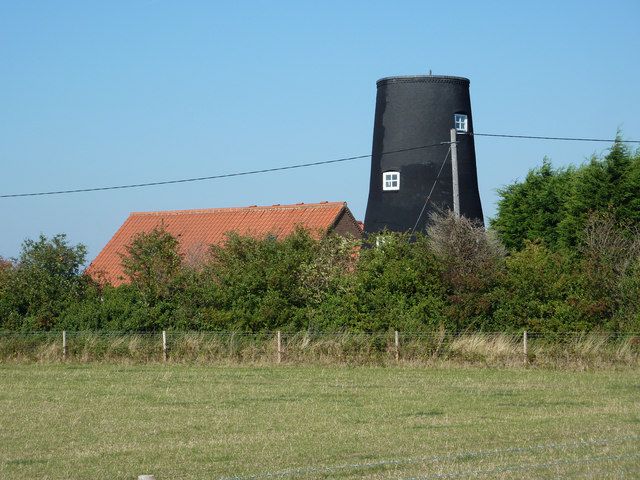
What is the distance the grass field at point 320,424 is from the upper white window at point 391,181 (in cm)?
1685

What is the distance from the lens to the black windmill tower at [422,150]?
136 feet

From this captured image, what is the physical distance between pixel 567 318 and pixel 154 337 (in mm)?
11550

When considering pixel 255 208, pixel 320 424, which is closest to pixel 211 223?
pixel 255 208

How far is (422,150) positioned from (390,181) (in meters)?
1.83

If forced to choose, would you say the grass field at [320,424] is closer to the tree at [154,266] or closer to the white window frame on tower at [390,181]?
the tree at [154,266]

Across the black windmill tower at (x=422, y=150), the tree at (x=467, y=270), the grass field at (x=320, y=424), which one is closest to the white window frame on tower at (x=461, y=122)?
the black windmill tower at (x=422, y=150)

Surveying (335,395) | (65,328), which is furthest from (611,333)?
(65,328)

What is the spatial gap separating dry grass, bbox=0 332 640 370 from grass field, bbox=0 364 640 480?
4.34 feet

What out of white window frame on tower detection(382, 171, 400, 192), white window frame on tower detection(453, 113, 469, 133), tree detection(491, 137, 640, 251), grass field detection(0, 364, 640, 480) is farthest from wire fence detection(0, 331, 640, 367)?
white window frame on tower detection(453, 113, 469, 133)

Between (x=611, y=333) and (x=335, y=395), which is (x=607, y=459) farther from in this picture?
A: (x=611, y=333)

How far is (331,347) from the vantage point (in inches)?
1129

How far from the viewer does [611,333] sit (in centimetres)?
2773

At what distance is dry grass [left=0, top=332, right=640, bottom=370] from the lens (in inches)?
1056

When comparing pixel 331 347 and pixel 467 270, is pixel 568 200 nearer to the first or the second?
pixel 467 270
